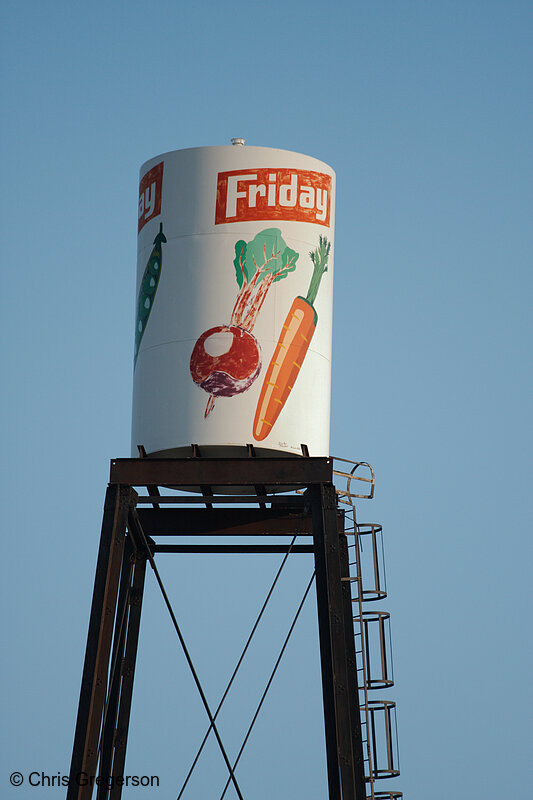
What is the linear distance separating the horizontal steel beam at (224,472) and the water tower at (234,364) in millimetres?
18

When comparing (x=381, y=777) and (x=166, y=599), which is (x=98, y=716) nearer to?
(x=166, y=599)

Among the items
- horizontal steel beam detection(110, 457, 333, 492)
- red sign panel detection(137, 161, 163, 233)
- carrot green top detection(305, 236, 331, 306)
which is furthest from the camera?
red sign panel detection(137, 161, 163, 233)

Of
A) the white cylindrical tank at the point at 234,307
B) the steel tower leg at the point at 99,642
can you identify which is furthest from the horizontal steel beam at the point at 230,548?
the steel tower leg at the point at 99,642

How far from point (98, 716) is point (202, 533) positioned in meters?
4.08

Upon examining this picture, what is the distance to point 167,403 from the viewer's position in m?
18.1

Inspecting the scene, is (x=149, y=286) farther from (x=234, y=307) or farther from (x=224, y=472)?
(x=224, y=472)

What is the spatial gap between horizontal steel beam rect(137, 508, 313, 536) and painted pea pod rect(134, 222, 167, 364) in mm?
2665

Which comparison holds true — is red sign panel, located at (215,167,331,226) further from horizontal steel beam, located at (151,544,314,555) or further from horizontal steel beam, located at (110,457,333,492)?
horizontal steel beam, located at (151,544,314,555)

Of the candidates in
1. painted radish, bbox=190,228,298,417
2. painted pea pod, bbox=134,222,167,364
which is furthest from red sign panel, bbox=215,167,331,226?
painted pea pod, bbox=134,222,167,364

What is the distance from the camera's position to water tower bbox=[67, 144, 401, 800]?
1733cm

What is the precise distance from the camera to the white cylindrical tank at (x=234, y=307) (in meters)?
17.9

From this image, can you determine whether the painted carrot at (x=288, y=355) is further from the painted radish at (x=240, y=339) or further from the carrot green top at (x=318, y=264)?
the painted radish at (x=240, y=339)

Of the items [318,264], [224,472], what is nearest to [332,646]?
[224,472]

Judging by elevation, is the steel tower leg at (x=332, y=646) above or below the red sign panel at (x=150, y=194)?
below
